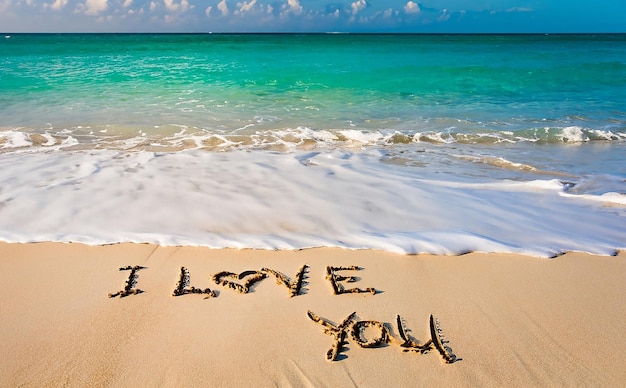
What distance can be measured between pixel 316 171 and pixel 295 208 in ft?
3.77

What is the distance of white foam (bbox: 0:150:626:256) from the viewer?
301 cm

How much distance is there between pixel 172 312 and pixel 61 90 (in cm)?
1204

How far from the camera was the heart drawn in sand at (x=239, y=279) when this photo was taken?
243cm

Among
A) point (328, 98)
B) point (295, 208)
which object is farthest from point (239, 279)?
point (328, 98)

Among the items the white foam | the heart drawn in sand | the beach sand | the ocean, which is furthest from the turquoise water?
the heart drawn in sand

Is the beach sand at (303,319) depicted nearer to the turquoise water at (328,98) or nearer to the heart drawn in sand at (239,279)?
the heart drawn in sand at (239,279)

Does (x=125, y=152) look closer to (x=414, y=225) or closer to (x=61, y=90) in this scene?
(x=414, y=225)

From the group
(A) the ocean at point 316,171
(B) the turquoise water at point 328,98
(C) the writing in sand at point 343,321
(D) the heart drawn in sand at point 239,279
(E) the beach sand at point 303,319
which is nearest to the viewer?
(E) the beach sand at point 303,319

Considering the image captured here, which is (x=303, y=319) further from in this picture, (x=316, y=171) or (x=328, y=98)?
(x=328, y=98)

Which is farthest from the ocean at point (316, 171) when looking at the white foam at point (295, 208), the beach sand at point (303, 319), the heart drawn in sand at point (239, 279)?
the heart drawn in sand at point (239, 279)

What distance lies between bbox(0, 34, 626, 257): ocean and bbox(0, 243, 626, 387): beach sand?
0.23m

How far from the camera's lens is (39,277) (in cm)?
256

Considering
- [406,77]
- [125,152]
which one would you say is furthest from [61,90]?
[406,77]

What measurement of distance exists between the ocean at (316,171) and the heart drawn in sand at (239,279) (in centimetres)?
38
